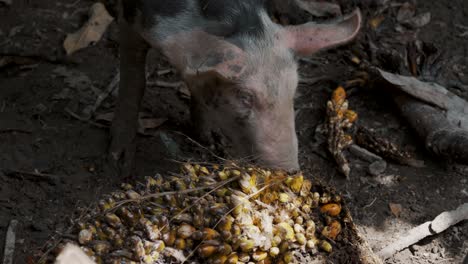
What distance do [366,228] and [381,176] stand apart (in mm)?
511

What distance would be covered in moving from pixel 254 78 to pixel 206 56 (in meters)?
0.29

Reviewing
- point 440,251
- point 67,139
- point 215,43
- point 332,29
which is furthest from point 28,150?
point 440,251

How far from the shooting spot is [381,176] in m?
4.00

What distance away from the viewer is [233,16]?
3.24 m

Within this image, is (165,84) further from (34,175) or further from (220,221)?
(220,221)

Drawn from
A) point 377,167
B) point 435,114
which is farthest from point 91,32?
point 435,114

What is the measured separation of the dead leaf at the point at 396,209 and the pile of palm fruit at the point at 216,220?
1.27m

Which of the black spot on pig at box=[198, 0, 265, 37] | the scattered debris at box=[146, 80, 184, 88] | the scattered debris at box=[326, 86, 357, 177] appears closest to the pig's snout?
the black spot on pig at box=[198, 0, 265, 37]

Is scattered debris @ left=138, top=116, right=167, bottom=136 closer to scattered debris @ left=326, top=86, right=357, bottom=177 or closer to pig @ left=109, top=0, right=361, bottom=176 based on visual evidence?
pig @ left=109, top=0, right=361, bottom=176

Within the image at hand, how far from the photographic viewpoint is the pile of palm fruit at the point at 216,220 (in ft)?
6.65

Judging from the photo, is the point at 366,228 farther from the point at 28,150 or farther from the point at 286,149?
the point at 28,150

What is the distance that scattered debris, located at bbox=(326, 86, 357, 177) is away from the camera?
13.2 feet

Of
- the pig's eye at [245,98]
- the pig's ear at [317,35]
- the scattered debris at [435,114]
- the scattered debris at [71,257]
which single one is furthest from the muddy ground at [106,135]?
the scattered debris at [71,257]

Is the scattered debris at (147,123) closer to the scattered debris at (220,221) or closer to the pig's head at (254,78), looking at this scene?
the pig's head at (254,78)
